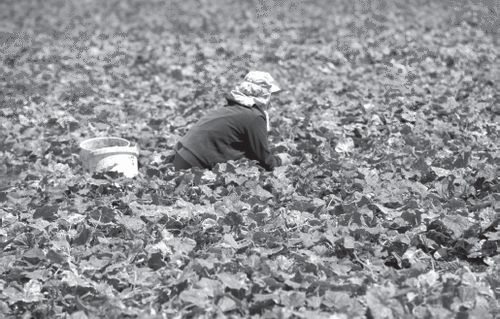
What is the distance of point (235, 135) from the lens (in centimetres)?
449

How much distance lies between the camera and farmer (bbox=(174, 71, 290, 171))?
4.45 m

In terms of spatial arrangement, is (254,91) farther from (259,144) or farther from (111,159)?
(111,159)

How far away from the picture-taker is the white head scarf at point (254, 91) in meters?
4.53

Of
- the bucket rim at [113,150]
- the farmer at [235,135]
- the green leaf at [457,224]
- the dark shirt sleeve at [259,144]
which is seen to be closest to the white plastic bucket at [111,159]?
the bucket rim at [113,150]

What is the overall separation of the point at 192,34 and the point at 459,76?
4.16 metres

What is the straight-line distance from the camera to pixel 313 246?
11.0 ft

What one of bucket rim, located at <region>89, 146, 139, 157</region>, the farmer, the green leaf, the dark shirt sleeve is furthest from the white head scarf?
the green leaf

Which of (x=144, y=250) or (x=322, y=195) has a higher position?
(x=144, y=250)

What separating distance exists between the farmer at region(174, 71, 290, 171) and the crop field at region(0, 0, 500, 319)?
0.17 meters

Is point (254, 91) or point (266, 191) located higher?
point (254, 91)

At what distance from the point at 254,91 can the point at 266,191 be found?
866 mm

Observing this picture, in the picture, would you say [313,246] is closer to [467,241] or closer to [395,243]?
[395,243]

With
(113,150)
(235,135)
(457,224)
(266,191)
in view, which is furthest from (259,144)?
(457,224)

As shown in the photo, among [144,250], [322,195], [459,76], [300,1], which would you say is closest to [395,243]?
[322,195]
